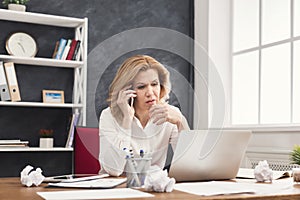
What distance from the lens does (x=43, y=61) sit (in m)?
3.34

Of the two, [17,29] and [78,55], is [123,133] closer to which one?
[78,55]

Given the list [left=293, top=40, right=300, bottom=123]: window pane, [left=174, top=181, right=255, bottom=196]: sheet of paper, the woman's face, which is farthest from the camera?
[left=293, top=40, right=300, bottom=123]: window pane

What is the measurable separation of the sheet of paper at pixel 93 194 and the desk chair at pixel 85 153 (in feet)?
3.71

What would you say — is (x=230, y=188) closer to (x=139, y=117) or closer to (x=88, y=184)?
(x=88, y=184)

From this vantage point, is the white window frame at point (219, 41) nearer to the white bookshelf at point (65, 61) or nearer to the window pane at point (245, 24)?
the window pane at point (245, 24)

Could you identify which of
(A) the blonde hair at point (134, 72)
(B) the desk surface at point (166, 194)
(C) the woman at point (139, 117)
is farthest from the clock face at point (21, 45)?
(B) the desk surface at point (166, 194)

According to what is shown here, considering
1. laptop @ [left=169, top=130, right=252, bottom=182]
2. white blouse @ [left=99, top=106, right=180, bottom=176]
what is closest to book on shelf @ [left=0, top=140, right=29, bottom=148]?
white blouse @ [left=99, top=106, right=180, bottom=176]

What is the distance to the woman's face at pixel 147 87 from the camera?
1.97 metres

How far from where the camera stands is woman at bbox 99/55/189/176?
199cm

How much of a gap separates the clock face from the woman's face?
5.09 feet

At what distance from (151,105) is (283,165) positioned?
1359mm

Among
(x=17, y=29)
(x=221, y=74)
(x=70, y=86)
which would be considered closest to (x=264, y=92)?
(x=221, y=74)

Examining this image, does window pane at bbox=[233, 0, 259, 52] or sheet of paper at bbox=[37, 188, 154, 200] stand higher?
window pane at bbox=[233, 0, 259, 52]

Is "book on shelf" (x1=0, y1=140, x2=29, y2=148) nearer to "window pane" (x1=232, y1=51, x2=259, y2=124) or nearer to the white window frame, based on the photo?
the white window frame
